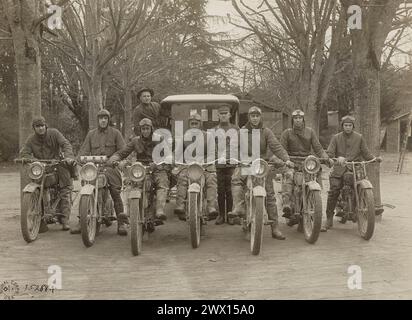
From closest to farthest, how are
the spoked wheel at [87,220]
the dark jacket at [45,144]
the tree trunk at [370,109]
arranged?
1. the spoked wheel at [87,220]
2. the dark jacket at [45,144]
3. the tree trunk at [370,109]

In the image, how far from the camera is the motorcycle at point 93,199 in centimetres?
712

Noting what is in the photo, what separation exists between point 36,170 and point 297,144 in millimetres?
3964

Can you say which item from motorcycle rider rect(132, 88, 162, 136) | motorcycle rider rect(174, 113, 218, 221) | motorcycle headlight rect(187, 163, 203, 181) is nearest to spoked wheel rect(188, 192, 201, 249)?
motorcycle headlight rect(187, 163, 203, 181)

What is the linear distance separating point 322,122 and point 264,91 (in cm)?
438

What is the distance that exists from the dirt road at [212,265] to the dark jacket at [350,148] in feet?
3.67

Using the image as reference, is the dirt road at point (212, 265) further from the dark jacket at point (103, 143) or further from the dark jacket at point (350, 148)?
the dark jacket at point (103, 143)

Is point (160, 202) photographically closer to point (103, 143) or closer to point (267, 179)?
point (267, 179)

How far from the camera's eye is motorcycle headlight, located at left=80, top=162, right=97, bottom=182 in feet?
24.3

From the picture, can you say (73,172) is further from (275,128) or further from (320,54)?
(275,128)

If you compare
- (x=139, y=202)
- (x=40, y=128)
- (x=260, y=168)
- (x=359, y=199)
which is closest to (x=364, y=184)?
(x=359, y=199)

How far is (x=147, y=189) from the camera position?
7.47 m

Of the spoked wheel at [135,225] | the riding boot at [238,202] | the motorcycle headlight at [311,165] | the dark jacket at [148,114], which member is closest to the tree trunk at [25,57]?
the dark jacket at [148,114]

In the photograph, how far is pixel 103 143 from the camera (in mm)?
8641
